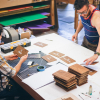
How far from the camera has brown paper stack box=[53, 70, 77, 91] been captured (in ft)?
5.01

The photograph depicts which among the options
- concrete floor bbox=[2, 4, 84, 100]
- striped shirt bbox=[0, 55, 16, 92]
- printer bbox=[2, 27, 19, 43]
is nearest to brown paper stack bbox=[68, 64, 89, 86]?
striped shirt bbox=[0, 55, 16, 92]

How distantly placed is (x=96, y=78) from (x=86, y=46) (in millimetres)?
901

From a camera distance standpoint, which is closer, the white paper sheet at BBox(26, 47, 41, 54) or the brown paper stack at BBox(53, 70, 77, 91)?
the brown paper stack at BBox(53, 70, 77, 91)

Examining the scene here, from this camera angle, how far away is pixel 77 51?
232 centimetres

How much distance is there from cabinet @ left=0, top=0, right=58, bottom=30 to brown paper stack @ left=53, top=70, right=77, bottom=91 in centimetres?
270

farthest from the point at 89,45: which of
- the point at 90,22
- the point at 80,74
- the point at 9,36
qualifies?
the point at 9,36

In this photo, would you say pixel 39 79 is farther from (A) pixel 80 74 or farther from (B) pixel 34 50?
(B) pixel 34 50

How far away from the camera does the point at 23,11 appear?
13.7 feet

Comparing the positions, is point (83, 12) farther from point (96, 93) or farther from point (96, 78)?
point (96, 93)

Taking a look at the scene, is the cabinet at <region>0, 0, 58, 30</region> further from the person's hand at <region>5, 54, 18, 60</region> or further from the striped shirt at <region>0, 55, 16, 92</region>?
the striped shirt at <region>0, 55, 16, 92</region>

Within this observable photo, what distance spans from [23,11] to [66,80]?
306 cm

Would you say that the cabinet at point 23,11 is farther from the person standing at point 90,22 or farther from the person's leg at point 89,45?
the person standing at point 90,22

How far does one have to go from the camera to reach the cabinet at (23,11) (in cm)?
395

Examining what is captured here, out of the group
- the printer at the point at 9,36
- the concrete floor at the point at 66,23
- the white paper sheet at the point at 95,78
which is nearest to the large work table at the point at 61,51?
the white paper sheet at the point at 95,78
